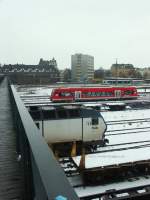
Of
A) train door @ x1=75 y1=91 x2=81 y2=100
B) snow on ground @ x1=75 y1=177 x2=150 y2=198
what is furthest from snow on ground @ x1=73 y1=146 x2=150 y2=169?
train door @ x1=75 y1=91 x2=81 y2=100

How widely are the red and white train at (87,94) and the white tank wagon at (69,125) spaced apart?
27.9 meters

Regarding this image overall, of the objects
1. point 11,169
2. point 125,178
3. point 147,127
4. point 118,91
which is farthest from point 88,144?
point 118,91

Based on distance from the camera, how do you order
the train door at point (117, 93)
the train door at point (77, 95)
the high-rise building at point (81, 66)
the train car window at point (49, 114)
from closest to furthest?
the train car window at point (49, 114), the train door at point (77, 95), the train door at point (117, 93), the high-rise building at point (81, 66)

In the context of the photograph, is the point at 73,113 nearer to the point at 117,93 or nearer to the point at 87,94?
the point at 87,94

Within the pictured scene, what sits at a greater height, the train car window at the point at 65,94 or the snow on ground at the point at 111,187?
the train car window at the point at 65,94

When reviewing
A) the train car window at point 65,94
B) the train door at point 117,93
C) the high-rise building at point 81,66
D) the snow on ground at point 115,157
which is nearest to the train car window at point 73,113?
the snow on ground at point 115,157

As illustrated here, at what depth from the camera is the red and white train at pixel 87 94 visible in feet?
146

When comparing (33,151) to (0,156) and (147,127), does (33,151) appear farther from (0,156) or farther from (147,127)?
(147,127)

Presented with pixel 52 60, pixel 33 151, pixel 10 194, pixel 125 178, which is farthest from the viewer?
pixel 52 60

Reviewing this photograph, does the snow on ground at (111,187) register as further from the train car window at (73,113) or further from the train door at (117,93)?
the train door at (117,93)

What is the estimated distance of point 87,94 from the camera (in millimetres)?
45844

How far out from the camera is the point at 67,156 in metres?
15.2

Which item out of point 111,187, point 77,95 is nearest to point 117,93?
point 77,95

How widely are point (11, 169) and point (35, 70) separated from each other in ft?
459
